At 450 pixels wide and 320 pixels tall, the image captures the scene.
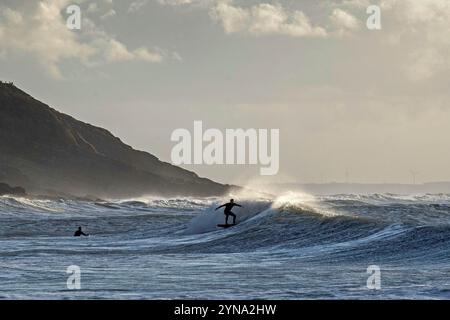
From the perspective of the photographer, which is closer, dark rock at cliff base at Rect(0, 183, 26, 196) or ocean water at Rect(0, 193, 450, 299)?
ocean water at Rect(0, 193, 450, 299)

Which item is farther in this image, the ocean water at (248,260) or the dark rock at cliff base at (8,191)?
the dark rock at cliff base at (8,191)

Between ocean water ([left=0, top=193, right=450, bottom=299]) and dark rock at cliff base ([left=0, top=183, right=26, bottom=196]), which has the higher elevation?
dark rock at cliff base ([left=0, top=183, right=26, bottom=196])

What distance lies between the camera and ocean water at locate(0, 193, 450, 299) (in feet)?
49.8

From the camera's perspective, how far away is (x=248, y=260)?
22781 mm

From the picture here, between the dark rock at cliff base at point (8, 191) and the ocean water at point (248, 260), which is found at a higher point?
the dark rock at cliff base at point (8, 191)

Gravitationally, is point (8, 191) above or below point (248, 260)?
above

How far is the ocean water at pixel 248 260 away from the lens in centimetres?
1516

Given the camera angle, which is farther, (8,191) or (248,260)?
(8,191)
